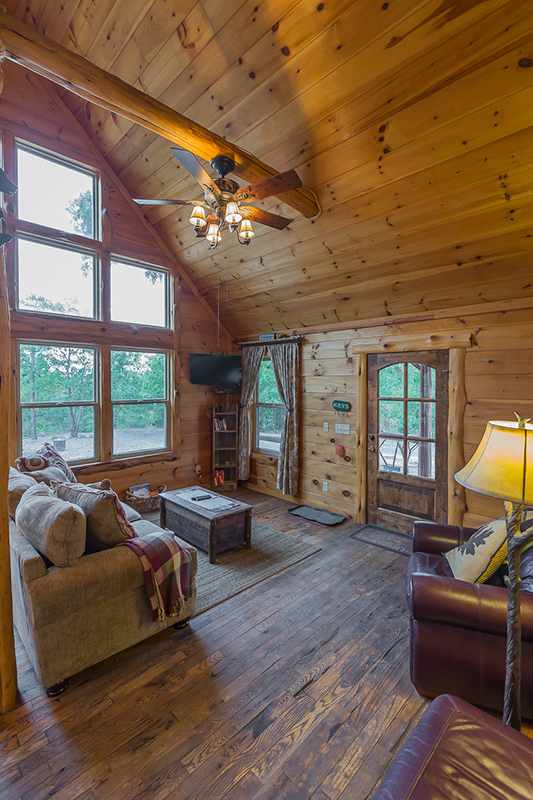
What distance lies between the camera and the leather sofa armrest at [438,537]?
2.49 m

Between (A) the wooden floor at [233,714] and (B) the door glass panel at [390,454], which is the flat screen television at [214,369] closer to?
(B) the door glass panel at [390,454]

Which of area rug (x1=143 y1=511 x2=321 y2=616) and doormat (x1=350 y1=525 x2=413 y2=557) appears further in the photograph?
doormat (x1=350 y1=525 x2=413 y2=557)

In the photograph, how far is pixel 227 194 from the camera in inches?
94.3

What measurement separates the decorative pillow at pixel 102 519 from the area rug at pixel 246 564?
96 cm

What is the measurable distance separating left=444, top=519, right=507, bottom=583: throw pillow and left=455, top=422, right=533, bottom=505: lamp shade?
760mm

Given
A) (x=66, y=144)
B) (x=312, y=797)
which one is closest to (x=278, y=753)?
(x=312, y=797)

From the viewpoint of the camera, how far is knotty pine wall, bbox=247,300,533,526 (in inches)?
125

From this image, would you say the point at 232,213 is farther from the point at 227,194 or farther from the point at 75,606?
the point at 75,606

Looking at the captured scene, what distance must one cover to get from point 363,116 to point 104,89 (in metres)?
1.71

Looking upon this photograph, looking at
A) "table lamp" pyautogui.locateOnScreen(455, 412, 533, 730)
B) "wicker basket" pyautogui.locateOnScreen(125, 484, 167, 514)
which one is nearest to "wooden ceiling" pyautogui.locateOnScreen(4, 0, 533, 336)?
"table lamp" pyautogui.locateOnScreen(455, 412, 533, 730)

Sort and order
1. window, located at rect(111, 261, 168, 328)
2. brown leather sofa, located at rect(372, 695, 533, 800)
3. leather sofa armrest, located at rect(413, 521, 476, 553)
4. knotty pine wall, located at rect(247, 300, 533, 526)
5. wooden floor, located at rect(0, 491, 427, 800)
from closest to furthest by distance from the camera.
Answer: brown leather sofa, located at rect(372, 695, 533, 800), wooden floor, located at rect(0, 491, 427, 800), leather sofa armrest, located at rect(413, 521, 476, 553), knotty pine wall, located at rect(247, 300, 533, 526), window, located at rect(111, 261, 168, 328)

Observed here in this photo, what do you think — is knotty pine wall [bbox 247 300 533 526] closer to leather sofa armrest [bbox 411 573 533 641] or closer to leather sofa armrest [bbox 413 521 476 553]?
leather sofa armrest [bbox 413 521 476 553]

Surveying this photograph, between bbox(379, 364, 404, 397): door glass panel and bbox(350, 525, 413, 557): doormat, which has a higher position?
bbox(379, 364, 404, 397): door glass panel

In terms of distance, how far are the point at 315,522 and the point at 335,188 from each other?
355 centimetres
